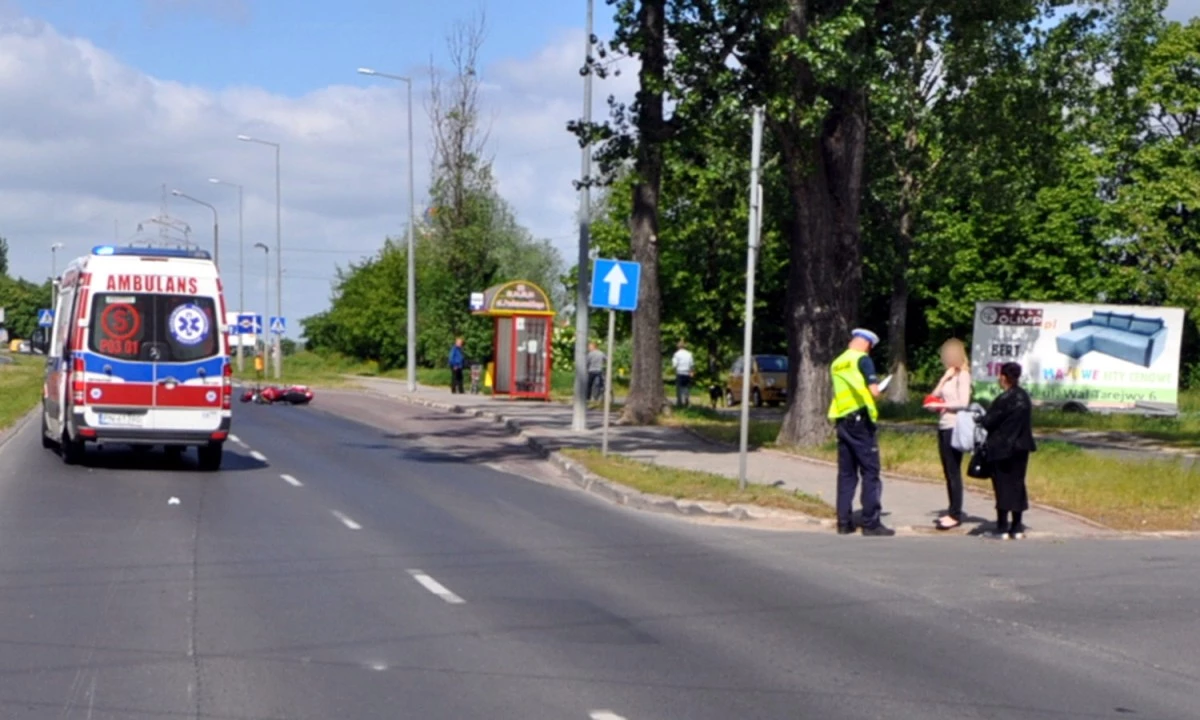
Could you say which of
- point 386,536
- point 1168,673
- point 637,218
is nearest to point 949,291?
point 637,218

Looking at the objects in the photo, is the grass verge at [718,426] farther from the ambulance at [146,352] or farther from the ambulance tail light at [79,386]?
the ambulance tail light at [79,386]

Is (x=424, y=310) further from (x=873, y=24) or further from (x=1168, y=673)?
(x=1168, y=673)

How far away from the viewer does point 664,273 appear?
49.7m

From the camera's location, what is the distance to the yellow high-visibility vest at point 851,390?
14.8 metres

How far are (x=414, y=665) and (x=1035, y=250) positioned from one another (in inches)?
2133

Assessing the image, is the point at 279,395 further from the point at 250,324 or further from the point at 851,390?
the point at 851,390

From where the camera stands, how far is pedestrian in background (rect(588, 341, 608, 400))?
39287 mm

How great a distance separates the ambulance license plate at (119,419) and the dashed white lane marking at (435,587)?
8982 mm

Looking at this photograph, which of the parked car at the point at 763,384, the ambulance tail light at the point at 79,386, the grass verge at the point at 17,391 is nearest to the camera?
the ambulance tail light at the point at 79,386

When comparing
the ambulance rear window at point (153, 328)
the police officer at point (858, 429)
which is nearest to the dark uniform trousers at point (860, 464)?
the police officer at point (858, 429)

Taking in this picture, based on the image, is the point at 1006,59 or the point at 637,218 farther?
the point at 1006,59

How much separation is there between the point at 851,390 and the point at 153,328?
9.49 metres

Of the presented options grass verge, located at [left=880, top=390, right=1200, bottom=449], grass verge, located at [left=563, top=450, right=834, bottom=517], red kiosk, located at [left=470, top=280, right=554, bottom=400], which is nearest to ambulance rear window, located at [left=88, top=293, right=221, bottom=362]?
grass verge, located at [left=563, top=450, right=834, bottom=517]

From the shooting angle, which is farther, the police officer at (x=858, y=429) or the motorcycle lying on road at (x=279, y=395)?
the motorcycle lying on road at (x=279, y=395)
